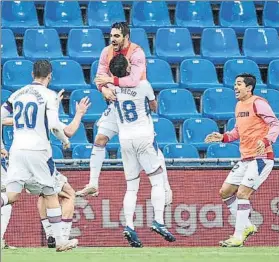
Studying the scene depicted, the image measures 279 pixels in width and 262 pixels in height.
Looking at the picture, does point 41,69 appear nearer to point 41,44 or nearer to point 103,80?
point 103,80

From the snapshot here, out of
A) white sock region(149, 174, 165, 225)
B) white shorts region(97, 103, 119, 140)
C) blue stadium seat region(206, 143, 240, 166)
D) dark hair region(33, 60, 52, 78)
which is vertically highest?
dark hair region(33, 60, 52, 78)

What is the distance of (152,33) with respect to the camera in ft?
53.1

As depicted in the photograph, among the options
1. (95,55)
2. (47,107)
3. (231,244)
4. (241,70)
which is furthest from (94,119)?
(47,107)

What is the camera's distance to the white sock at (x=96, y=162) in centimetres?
1149

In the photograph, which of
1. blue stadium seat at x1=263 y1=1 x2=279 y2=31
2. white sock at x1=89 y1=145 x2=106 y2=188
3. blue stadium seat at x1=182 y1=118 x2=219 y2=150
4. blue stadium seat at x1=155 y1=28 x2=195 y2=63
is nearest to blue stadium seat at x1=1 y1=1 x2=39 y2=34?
blue stadium seat at x1=155 y1=28 x2=195 y2=63

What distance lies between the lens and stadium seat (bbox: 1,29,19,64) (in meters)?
15.3

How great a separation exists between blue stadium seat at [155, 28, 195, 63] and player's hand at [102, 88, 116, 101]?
4.83 meters

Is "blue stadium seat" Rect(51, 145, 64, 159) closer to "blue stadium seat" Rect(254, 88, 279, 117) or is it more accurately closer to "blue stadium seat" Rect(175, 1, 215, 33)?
"blue stadium seat" Rect(254, 88, 279, 117)

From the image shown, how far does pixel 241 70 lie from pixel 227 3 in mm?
1414

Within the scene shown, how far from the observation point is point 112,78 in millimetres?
10789

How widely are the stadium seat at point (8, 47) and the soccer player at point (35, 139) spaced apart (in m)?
5.27

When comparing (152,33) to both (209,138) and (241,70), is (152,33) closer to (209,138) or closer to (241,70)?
(241,70)

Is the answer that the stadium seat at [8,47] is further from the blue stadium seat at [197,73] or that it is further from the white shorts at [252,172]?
the white shorts at [252,172]


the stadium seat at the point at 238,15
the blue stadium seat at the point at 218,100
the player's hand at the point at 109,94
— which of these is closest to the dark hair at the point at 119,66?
the player's hand at the point at 109,94
